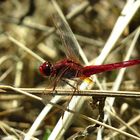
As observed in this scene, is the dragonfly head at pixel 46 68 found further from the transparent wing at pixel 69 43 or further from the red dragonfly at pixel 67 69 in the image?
the transparent wing at pixel 69 43

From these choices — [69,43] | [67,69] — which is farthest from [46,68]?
[69,43]

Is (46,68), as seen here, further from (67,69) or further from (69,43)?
(69,43)

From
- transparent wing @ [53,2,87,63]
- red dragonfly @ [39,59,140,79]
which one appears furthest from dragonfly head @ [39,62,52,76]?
transparent wing @ [53,2,87,63]

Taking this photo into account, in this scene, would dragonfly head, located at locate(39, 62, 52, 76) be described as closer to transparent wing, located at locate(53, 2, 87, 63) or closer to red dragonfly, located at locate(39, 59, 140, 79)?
red dragonfly, located at locate(39, 59, 140, 79)

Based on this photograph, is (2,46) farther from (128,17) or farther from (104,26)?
(128,17)

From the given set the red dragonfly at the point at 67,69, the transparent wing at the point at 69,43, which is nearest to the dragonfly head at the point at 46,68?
the red dragonfly at the point at 67,69

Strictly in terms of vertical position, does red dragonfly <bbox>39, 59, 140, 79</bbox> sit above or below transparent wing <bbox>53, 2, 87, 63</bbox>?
below

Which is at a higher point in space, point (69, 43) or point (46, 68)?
point (69, 43)

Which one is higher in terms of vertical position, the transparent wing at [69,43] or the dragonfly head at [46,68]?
the transparent wing at [69,43]

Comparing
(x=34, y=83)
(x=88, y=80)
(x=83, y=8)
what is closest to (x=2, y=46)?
(x=34, y=83)

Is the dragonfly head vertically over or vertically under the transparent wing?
under

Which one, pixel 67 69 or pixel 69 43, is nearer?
pixel 67 69
